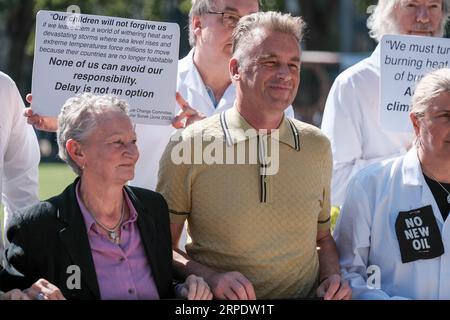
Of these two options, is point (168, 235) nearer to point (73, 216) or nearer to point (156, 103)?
point (73, 216)

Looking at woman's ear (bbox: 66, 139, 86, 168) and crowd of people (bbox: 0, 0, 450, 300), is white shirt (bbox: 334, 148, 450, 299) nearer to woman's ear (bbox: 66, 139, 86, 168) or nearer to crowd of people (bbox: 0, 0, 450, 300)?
crowd of people (bbox: 0, 0, 450, 300)

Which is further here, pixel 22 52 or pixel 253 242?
pixel 22 52

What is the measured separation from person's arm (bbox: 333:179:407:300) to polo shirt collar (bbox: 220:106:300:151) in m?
0.37

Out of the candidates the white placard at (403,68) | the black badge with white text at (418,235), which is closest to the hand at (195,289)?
the black badge with white text at (418,235)

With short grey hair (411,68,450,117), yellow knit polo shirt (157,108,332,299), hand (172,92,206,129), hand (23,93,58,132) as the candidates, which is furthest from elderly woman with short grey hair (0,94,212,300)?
short grey hair (411,68,450,117)

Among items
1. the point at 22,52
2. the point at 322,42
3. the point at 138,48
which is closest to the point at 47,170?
the point at 22,52

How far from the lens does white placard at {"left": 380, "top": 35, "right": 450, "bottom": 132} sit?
15.3 ft

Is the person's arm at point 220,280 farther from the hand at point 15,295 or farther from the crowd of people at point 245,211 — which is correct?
the hand at point 15,295

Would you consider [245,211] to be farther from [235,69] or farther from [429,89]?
[429,89]

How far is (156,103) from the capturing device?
176 inches

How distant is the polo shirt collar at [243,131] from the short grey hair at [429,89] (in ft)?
1.73

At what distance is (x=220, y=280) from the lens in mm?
3750
